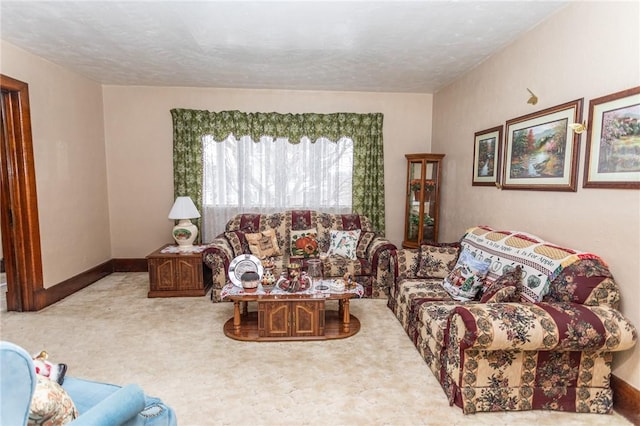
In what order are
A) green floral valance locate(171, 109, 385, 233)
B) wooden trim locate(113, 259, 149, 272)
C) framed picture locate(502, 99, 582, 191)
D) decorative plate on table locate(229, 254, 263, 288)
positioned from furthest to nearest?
wooden trim locate(113, 259, 149, 272) → green floral valance locate(171, 109, 385, 233) → decorative plate on table locate(229, 254, 263, 288) → framed picture locate(502, 99, 582, 191)

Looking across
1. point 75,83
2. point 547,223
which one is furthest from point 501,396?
point 75,83

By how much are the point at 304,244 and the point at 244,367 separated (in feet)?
6.64

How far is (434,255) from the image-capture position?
11.2 ft

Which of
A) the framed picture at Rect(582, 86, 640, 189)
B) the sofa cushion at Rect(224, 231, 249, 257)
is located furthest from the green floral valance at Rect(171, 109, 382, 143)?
the framed picture at Rect(582, 86, 640, 189)

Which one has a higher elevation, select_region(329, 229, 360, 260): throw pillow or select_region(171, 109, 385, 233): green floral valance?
select_region(171, 109, 385, 233): green floral valance

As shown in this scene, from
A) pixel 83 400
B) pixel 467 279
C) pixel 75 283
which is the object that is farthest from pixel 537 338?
pixel 75 283

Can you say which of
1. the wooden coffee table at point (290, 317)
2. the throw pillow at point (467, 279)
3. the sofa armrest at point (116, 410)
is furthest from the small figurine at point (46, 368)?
the throw pillow at point (467, 279)

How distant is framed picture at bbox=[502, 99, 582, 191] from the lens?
2.47 metres

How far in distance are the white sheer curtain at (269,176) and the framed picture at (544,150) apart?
236 cm

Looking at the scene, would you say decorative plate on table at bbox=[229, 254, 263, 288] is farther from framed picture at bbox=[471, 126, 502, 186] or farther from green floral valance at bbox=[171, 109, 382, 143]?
framed picture at bbox=[471, 126, 502, 186]

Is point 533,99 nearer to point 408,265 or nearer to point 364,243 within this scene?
point 408,265

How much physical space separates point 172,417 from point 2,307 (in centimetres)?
366

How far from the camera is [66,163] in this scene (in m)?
4.07

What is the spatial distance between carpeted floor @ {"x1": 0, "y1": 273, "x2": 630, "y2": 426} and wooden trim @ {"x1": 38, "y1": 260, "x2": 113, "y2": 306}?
0.18 metres
